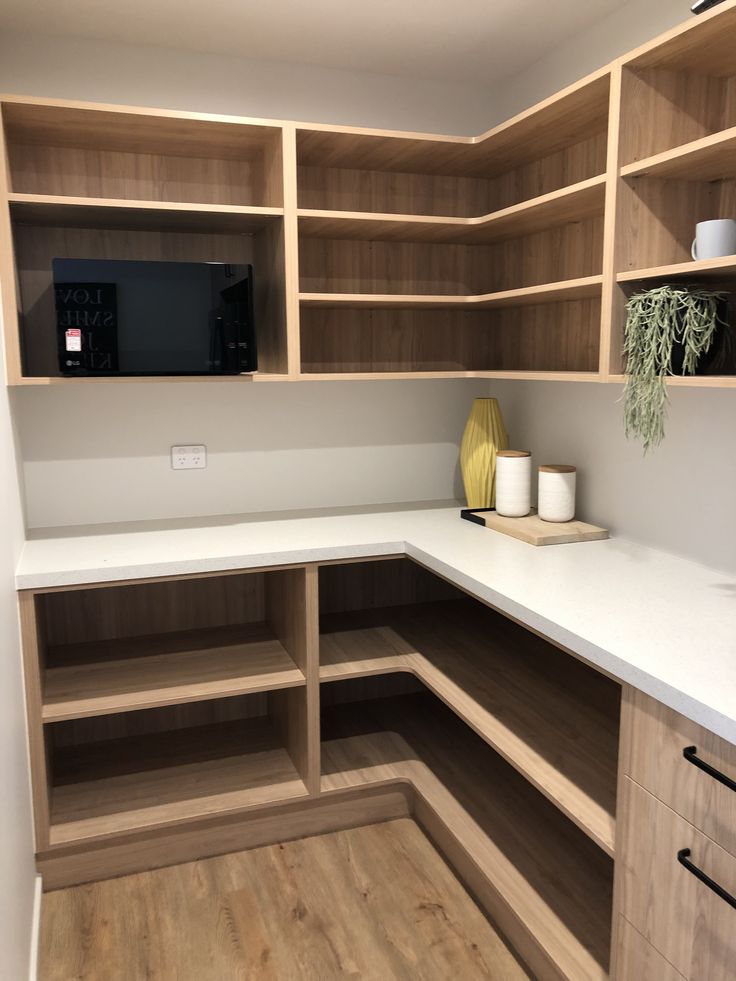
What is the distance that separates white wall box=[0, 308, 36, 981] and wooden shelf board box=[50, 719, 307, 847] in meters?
Result: 0.24

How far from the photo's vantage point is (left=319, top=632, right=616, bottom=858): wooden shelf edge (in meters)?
1.59

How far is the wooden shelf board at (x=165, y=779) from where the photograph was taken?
228 centimetres

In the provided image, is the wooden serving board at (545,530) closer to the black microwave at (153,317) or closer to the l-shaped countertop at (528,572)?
the l-shaped countertop at (528,572)

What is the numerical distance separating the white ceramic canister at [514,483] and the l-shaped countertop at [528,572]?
0.13 m

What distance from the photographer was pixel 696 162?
68.0 inches

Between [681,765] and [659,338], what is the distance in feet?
3.02

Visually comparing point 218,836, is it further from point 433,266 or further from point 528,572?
point 433,266

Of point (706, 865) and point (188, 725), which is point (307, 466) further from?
point (706, 865)

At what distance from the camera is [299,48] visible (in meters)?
2.49

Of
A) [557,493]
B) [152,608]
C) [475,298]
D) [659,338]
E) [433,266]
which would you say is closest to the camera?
[659,338]

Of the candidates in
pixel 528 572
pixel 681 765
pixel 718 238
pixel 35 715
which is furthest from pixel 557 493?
pixel 35 715

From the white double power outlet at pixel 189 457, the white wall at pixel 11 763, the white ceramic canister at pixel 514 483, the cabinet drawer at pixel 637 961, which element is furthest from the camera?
the white double power outlet at pixel 189 457

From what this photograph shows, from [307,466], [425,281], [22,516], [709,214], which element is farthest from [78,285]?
[709,214]

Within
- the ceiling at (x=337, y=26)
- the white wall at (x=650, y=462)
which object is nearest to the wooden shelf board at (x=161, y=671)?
the white wall at (x=650, y=462)
